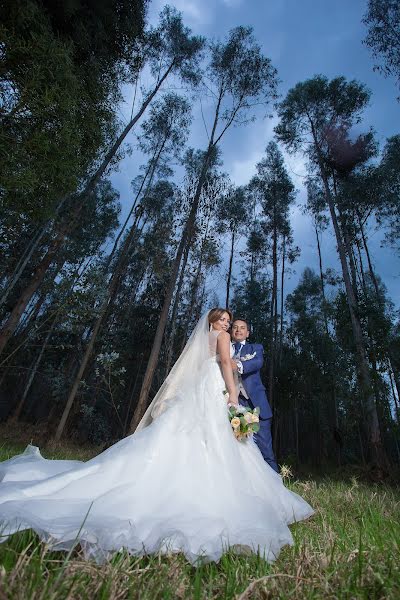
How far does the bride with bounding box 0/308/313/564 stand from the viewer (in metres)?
1.43

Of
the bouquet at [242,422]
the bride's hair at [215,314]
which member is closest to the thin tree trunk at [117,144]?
the bride's hair at [215,314]

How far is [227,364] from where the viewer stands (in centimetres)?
311

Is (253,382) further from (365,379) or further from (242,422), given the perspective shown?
(365,379)

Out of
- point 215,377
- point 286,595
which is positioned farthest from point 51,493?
point 215,377

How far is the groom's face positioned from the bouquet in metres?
1.84

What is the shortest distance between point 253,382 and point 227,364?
166cm

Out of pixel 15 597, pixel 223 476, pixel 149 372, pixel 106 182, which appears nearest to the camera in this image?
pixel 15 597

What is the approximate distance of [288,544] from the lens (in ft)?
5.65

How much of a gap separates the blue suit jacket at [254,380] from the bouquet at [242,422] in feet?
5.18

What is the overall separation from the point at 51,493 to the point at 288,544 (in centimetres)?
136

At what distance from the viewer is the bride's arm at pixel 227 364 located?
9.80 ft

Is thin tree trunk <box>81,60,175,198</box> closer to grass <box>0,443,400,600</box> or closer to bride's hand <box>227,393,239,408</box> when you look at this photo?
bride's hand <box>227,393,239,408</box>

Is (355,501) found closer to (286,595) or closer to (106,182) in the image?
(286,595)

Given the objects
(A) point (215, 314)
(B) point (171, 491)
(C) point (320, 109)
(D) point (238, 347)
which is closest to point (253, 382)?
(D) point (238, 347)
